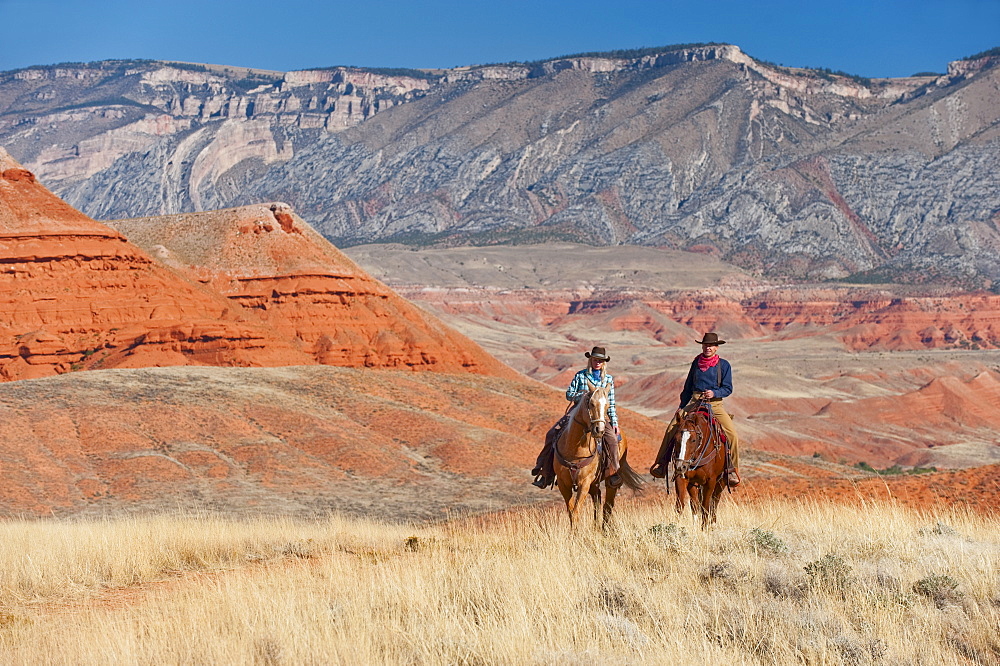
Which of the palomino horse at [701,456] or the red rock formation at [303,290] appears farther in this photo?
the red rock formation at [303,290]

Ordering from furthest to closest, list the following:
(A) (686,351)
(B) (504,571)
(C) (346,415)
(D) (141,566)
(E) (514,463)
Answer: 1. (A) (686,351)
2. (C) (346,415)
3. (E) (514,463)
4. (D) (141,566)
5. (B) (504,571)

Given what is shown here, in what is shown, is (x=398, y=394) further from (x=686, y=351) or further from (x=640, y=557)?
(x=686, y=351)

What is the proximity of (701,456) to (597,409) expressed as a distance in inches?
69.2

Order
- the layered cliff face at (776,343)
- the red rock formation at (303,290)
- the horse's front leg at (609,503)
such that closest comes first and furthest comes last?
1. the horse's front leg at (609,503)
2. the red rock formation at (303,290)
3. the layered cliff face at (776,343)

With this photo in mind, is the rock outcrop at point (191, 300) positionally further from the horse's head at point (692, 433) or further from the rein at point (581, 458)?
the horse's head at point (692, 433)

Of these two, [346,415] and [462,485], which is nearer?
[462,485]

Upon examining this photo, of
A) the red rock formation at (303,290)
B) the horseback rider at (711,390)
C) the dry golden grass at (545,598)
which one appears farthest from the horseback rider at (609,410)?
the red rock formation at (303,290)

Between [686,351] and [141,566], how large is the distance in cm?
12955

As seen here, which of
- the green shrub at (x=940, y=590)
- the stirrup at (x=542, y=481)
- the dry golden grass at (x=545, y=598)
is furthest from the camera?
the stirrup at (x=542, y=481)

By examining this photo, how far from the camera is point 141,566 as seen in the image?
11992 mm

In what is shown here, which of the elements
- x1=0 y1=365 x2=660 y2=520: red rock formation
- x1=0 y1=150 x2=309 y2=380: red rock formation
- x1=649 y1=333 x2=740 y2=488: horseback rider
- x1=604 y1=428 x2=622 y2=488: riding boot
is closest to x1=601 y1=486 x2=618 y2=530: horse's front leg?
x1=604 y1=428 x2=622 y2=488: riding boot

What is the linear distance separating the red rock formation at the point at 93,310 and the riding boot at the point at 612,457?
34.8 metres

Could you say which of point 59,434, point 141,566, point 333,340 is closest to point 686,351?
point 333,340

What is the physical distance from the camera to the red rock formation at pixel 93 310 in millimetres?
44500
